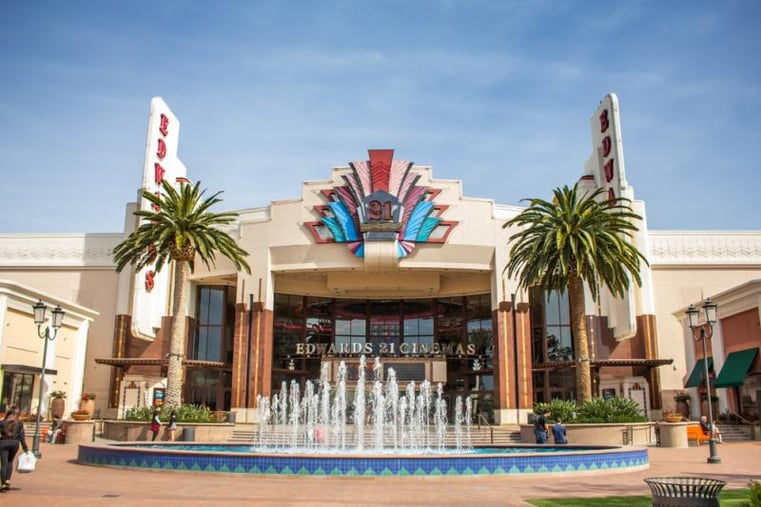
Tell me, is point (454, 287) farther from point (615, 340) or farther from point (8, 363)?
point (8, 363)

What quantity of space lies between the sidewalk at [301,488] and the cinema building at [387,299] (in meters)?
23.5

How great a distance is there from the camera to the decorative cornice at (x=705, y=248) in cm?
4991

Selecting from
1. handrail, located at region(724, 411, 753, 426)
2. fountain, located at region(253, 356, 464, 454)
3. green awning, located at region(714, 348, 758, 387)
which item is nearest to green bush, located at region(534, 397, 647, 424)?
fountain, located at region(253, 356, 464, 454)

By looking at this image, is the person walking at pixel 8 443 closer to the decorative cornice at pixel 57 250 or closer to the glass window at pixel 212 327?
the glass window at pixel 212 327

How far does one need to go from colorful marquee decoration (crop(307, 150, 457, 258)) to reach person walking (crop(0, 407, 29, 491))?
1193 inches

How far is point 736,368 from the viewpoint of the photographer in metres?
36.4

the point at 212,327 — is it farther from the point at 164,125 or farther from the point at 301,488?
the point at 301,488

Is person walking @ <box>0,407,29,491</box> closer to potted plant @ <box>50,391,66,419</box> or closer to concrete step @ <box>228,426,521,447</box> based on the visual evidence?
concrete step @ <box>228,426,521,447</box>

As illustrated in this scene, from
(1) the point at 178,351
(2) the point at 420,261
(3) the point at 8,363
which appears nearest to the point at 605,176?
(2) the point at 420,261

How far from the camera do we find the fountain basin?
1811 cm

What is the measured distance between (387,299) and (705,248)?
25.0m

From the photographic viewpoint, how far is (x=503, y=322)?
44.4m

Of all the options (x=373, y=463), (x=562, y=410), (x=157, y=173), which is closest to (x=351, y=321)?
(x=157, y=173)

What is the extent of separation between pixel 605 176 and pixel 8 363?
40.3 meters
